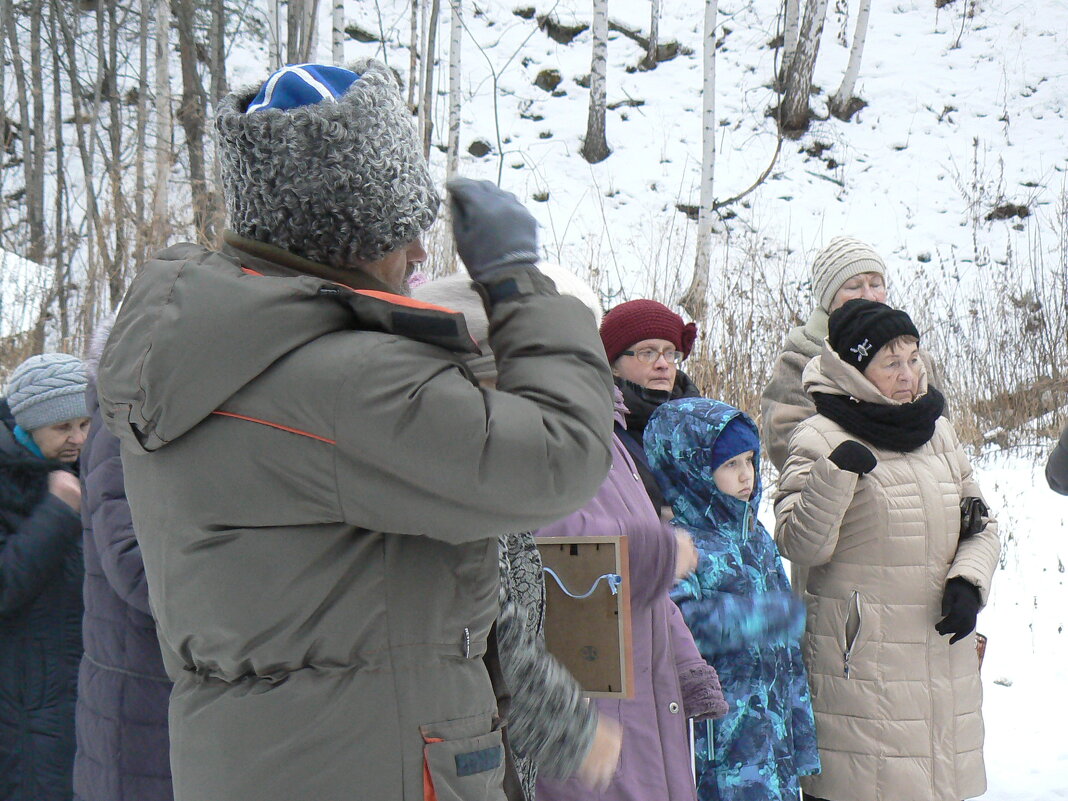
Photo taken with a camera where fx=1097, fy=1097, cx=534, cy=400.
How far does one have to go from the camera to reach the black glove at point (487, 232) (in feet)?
4.47

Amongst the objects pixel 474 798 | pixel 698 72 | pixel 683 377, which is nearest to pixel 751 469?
pixel 683 377

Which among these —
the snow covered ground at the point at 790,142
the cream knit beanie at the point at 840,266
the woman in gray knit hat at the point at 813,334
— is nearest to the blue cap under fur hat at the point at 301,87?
the woman in gray knit hat at the point at 813,334

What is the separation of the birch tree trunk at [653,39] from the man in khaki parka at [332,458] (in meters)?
17.1

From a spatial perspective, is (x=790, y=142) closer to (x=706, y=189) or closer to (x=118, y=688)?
(x=706, y=189)

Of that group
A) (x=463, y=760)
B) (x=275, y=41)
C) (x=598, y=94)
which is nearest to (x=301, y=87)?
(x=463, y=760)

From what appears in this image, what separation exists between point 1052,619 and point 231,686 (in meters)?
4.97

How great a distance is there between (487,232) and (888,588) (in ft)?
7.37

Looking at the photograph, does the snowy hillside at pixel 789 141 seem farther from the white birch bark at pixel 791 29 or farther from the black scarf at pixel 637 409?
the black scarf at pixel 637 409

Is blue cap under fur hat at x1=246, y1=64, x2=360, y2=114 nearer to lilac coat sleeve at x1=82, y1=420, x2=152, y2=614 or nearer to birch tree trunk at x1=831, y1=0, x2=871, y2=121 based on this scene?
lilac coat sleeve at x1=82, y1=420, x2=152, y2=614

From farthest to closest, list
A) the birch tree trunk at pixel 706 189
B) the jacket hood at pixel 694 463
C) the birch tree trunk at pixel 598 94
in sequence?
the birch tree trunk at pixel 598 94
the birch tree trunk at pixel 706 189
the jacket hood at pixel 694 463

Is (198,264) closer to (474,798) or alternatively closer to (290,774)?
(290,774)

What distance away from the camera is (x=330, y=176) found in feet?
4.22

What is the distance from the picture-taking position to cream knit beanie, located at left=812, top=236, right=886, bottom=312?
420cm

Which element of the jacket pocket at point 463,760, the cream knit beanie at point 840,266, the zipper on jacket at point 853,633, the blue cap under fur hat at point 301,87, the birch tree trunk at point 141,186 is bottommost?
the birch tree trunk at point 141,186
